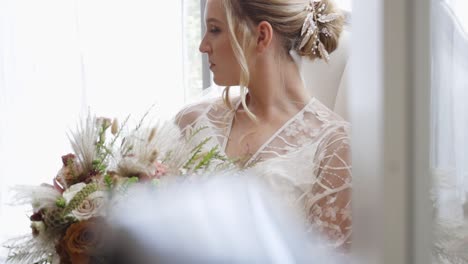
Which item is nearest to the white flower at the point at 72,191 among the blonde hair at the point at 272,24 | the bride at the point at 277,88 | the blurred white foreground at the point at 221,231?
the blurred white foreground at the point at 221,231

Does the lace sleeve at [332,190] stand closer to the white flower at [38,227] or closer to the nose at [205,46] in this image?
the nose at [205,46]

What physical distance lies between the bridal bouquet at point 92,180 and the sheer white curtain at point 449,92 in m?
0.66

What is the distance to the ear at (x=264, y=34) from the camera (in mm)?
1734

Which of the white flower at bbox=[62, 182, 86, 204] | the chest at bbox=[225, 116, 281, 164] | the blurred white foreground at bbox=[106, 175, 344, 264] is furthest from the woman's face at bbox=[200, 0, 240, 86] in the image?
the blurred white foreground at bbox=[106, 175, 344, 264]

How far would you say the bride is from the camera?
1.66 m

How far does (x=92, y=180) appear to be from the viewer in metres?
1.13

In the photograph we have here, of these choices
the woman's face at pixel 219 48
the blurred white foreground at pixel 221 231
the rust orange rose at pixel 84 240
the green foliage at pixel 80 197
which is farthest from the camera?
the woman's face at pixel 219 48

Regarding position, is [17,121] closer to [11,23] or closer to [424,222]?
[11,23]

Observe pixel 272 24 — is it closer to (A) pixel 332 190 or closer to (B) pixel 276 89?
(B) pixel 276 89

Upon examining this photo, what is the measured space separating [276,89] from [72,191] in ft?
2.62

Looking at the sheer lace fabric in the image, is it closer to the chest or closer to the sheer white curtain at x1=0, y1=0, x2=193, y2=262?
the chest

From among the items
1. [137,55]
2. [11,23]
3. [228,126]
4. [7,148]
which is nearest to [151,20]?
[137,55]

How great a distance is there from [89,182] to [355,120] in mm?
833

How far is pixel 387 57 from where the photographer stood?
1.13 feet
